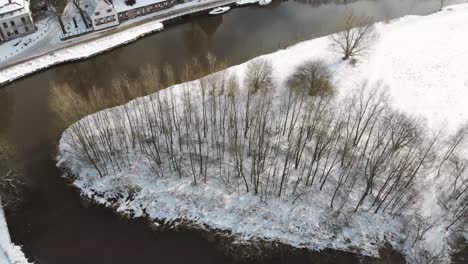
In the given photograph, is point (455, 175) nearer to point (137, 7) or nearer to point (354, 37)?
point (354, 37)

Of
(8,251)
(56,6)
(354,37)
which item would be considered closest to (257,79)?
(354,37)

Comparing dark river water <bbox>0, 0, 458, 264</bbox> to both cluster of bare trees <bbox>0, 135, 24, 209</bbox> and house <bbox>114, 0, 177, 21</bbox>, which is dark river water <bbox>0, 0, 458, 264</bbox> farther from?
house <bbox>114, 0, 177, 21</bbox>

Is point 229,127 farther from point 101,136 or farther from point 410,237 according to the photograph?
point 410,237

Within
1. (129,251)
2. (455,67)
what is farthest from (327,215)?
Result: (455,67)

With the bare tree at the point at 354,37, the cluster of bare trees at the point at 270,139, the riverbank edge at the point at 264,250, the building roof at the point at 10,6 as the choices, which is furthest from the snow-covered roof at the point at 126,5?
the riverbank edge at the point at 264,250

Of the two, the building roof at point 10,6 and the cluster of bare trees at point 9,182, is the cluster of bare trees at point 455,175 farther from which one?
the building roof at point 10,6

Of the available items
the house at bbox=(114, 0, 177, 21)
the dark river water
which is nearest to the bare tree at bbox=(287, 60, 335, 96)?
the dark river water

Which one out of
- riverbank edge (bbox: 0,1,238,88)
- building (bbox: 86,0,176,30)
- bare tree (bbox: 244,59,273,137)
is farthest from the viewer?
building (bbox: 86,0,176,30)
